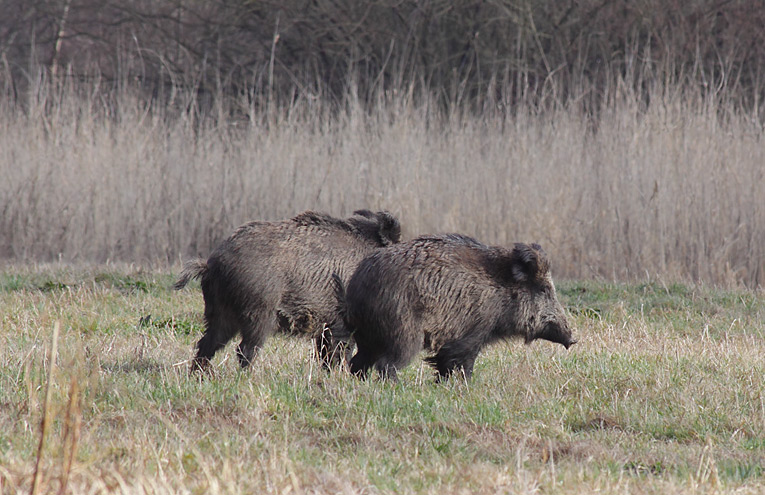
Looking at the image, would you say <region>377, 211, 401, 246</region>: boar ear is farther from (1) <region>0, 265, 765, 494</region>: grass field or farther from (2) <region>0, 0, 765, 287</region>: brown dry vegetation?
(2) <region>0, 0, 765, 287</region>: brown dry vegetation

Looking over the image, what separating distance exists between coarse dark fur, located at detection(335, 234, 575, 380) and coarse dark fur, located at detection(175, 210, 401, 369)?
0.18 meters

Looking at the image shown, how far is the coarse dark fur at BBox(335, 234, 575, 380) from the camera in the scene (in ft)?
15.6

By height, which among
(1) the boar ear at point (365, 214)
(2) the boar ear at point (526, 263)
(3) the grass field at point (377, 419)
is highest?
(1) the boar ear at point (365, 214)

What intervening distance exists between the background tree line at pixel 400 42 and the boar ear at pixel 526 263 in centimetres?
792

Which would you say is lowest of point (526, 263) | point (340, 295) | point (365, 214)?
point (340, 295)

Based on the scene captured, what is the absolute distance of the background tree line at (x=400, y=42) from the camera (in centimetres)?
1370

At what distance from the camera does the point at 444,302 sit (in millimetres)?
4883

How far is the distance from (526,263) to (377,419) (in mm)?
1371

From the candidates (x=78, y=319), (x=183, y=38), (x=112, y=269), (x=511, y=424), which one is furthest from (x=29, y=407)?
(x=183, y=38)

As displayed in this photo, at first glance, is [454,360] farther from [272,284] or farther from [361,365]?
[272,284]

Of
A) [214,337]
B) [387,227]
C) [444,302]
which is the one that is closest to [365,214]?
[387,227]

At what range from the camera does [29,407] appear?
13.4 feet

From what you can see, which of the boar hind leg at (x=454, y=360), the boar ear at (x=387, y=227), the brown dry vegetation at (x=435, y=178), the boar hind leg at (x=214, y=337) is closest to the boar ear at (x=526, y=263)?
the boar hind leg at (x=454, y=360)

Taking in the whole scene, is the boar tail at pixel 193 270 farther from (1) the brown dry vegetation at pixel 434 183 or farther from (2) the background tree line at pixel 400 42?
(2) the background tree line at pixel 400 42
